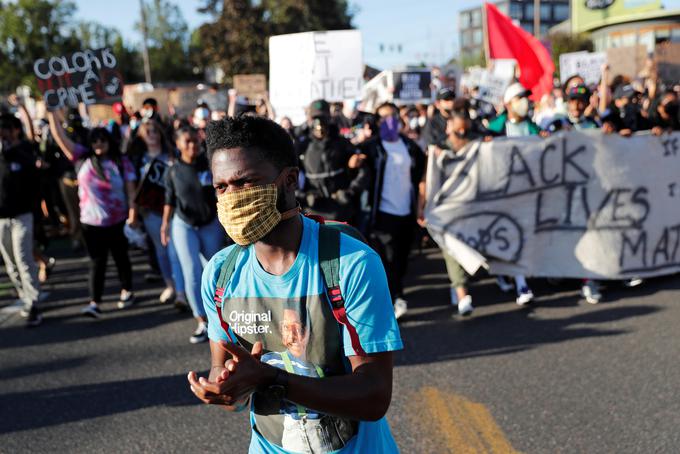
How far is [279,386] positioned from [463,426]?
8.36ft

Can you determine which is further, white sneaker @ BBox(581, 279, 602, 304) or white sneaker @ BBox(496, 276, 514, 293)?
white sneaker @ BBox(496, 276, 514, 293)

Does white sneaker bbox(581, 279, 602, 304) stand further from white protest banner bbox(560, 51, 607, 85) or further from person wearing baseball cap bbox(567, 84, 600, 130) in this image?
white protest banner bbox(560, 51, 607, 85)

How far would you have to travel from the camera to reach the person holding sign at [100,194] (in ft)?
20.2

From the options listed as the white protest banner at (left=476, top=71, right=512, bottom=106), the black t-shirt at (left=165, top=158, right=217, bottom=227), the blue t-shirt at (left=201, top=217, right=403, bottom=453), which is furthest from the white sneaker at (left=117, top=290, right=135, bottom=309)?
the white protest banner at (left=476, top=71, right=512, bottom=106)

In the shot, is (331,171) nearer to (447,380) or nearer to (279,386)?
(447,380)

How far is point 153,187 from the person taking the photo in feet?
19.9

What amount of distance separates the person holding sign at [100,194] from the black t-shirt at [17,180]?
0.36 metres

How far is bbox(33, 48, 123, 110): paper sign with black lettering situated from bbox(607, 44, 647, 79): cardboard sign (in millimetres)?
16536

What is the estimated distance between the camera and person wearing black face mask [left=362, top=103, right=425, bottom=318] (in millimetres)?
5977

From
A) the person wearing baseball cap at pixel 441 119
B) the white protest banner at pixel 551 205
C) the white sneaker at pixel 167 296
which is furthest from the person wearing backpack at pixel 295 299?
the person wearing baseball cap at pixel 441 119

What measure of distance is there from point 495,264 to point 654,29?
179ft

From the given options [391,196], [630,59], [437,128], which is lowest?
[391,196]

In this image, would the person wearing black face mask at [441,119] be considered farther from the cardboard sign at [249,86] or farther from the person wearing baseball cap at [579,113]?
the cardboard sign at [249,86]

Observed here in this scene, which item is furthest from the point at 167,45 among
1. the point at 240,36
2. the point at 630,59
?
the point at 630,59
